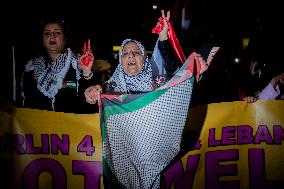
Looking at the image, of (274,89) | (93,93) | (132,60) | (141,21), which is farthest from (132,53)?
(141,21)

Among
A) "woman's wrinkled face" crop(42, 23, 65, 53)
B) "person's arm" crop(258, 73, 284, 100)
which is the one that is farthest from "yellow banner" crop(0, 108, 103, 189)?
"person's arm" crop(258, 73, 284, 100)

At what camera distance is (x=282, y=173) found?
11.8ft

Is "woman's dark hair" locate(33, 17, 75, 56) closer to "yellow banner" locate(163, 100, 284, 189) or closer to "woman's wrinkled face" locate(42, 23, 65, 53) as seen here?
"woman's wrinkled face" locate(42, 23, 65, 53)

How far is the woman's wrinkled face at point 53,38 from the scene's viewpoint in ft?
13.7

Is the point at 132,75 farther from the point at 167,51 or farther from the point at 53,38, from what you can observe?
the point at 53,38

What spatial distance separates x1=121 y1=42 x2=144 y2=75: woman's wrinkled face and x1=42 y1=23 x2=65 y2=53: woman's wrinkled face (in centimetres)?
89

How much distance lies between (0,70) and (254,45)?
877 centimetres

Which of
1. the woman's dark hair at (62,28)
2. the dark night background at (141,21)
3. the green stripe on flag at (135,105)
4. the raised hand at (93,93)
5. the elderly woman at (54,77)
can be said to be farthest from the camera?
the dark night background at (141,21)

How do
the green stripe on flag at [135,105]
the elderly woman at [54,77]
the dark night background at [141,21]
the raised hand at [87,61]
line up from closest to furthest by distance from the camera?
1. the green stripe on flag at [135,105]
2. the raised hand at [87,61]
3. the elderly woman at [54,77]
4. the dark night background at [141,21]

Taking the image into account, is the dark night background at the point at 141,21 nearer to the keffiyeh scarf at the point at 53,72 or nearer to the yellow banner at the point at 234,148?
the keffiyeh scarf at the point at 53,72

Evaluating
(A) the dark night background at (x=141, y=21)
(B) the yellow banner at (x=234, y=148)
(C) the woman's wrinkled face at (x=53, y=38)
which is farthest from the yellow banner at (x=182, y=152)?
(A) the dark night background at (x=141, y=21)

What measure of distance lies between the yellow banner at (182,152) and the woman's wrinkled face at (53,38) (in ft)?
3.21

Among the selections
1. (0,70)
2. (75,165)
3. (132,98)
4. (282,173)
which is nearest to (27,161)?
(75,165)

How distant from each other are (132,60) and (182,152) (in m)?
1.14
